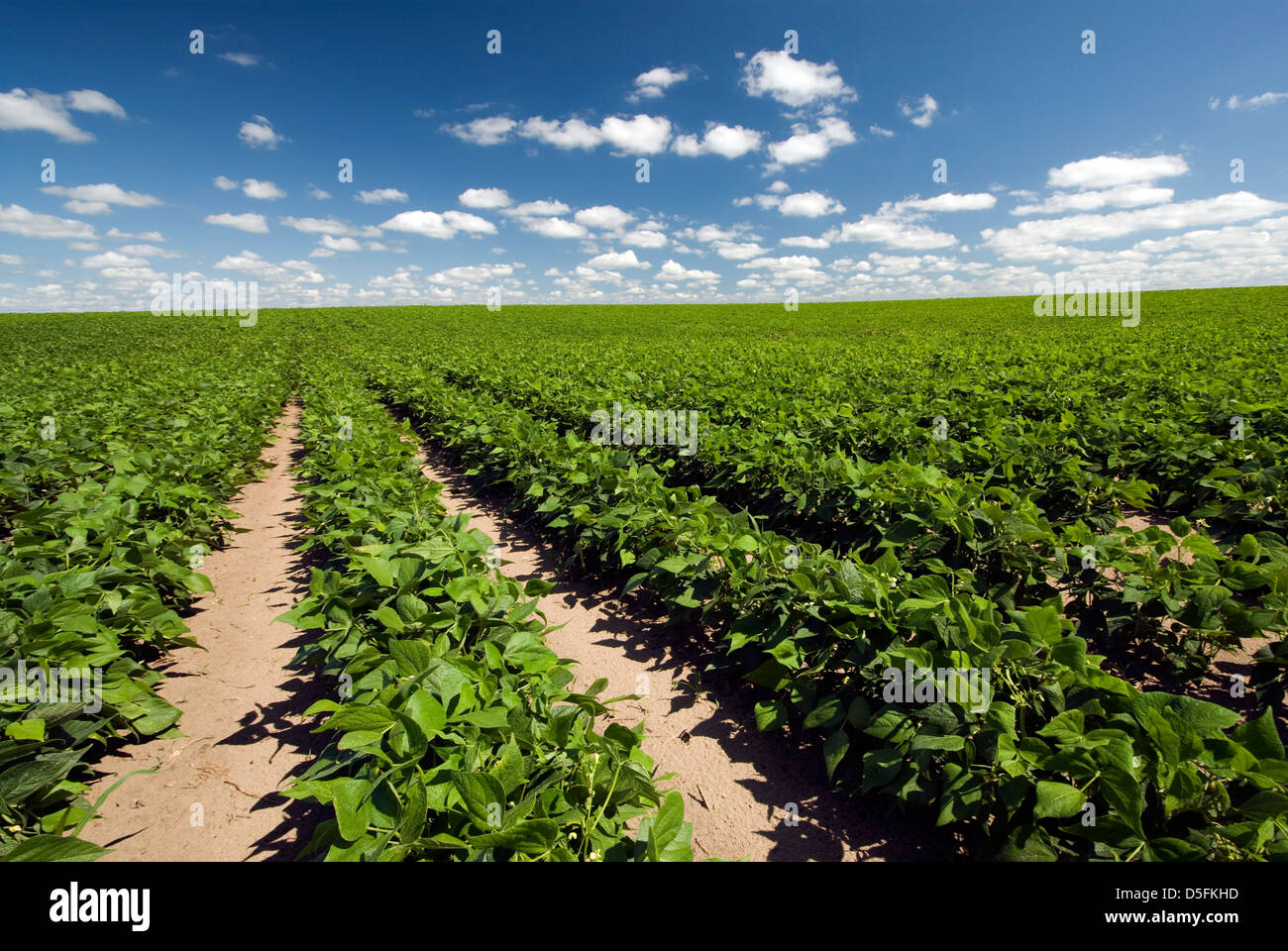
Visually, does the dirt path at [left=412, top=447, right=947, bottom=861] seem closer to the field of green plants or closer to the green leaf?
the field of green plants

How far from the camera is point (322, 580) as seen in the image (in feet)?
9.41

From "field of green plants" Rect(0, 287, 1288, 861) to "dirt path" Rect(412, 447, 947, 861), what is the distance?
173 millimetres

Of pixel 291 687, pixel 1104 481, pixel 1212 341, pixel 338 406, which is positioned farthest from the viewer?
pixel 1212 341

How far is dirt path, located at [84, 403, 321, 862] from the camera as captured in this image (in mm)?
2393

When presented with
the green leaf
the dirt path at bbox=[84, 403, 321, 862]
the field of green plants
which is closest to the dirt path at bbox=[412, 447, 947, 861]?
the field of green plants

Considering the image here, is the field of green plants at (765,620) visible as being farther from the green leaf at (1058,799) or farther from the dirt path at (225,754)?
the dirt path at (225,754)

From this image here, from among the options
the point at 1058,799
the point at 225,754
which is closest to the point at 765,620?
the point at 1058,799

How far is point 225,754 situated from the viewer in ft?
9.48

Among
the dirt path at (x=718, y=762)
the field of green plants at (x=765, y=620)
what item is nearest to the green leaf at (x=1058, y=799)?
the field of green plants at (x=765, y=620)

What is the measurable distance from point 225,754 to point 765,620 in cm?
311

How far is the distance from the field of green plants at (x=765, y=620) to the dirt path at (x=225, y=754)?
184mm
